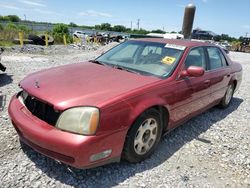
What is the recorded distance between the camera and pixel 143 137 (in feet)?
10.2

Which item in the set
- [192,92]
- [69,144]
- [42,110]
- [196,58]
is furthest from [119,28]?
[69,144]

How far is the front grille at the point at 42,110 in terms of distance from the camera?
102 inches

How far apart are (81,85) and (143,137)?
1013 mm

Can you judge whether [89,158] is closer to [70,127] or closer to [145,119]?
[70,127]

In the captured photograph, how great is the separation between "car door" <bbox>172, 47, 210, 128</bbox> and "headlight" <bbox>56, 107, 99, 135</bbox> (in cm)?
143

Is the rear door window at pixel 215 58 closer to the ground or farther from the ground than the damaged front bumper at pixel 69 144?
farther from the ground

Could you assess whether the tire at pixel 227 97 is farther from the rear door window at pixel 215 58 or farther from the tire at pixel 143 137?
the tire at pixel 143 137

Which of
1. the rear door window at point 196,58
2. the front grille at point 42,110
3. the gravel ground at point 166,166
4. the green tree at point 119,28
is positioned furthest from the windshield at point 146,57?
the green tree at point 119,28

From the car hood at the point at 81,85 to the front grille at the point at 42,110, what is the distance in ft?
0.34

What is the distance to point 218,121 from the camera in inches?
196

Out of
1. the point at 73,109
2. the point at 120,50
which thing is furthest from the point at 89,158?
the point at 120,50

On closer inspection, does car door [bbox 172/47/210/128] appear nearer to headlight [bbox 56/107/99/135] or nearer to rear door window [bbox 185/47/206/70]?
rear door window [bbox 185/47/206/70]

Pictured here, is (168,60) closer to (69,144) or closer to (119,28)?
(69,144)

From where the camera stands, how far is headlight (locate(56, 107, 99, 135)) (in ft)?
7.97
